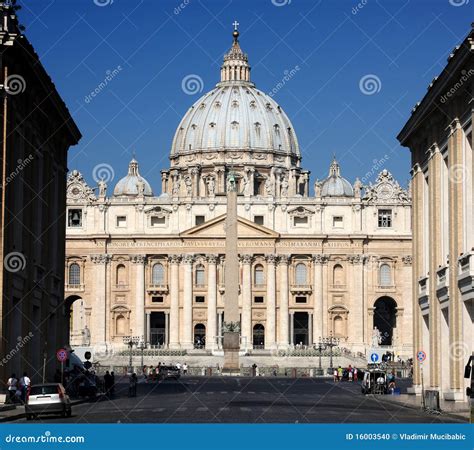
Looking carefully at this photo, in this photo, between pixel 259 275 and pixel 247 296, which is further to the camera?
pixel 259 275

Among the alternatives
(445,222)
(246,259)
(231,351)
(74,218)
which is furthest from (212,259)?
(445,222)

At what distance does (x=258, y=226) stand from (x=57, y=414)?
109m

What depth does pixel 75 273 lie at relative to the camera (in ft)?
493

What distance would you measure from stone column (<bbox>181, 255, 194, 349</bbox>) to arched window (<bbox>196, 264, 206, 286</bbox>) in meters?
1.11

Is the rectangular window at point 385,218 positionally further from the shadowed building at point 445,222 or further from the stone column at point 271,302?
the shadowed building at point 445,222

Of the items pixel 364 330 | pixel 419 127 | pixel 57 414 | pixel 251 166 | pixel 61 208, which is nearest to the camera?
pixel 57 414

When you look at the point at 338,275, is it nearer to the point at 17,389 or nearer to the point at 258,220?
the point at 258,220

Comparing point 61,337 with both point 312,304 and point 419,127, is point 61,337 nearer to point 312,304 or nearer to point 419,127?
point 419,127

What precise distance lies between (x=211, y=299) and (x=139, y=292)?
24.9 ft

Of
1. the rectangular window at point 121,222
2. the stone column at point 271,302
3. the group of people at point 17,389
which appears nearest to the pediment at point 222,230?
the stone column at point 271,302

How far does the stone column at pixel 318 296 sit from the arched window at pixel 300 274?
5.35 ft

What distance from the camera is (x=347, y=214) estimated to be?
489 feet

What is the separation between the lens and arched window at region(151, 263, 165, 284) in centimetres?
15025

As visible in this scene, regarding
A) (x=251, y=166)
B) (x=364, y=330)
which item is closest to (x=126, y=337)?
(x=364, y=330)
